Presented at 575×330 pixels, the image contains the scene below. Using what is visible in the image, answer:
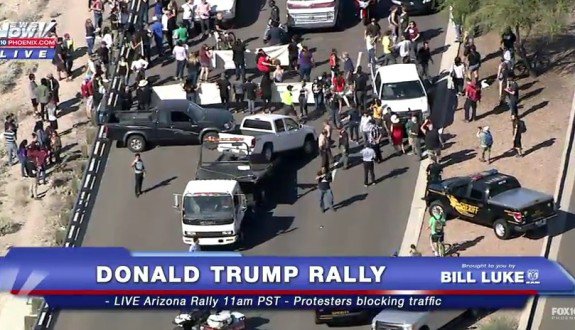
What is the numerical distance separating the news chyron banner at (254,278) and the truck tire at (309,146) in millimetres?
16416

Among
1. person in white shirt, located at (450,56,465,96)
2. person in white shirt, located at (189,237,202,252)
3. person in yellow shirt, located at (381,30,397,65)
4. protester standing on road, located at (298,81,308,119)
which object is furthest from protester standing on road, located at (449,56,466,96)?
person in white shirt, located at (189,237,202,252)

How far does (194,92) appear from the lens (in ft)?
184

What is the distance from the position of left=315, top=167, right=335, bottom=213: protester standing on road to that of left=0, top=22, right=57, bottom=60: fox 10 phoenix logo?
1522 centimetres

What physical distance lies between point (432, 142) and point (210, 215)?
7889mm

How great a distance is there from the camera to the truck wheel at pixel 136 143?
54000 millimetres

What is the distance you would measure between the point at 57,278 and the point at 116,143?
1857cm

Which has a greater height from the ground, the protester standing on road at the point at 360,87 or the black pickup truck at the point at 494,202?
the protester standing on road at the point at 360,87

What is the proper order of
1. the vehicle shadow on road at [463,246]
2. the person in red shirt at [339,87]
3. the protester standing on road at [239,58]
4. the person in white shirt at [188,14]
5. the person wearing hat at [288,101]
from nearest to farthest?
the vehicle shadow on road at [463,246], the person in red shirt at [339,87], the person wearing hat at [288,101], the protester standing on road at [239,58], the person in white shirt at [188,14]

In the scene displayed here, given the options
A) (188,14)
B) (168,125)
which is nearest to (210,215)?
(168,125)

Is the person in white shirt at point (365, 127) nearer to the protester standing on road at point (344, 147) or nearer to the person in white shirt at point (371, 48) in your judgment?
the protester standing on road at point (344, 147)

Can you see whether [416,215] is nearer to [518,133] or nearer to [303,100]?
[518,133]

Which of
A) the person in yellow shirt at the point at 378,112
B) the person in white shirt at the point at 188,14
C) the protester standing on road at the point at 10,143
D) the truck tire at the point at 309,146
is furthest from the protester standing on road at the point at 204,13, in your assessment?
the person in yellow shirt at the point at 378,112

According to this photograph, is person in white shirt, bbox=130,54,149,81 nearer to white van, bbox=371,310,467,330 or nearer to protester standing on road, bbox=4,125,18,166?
protester standing on road, bbox=4,125,18,166

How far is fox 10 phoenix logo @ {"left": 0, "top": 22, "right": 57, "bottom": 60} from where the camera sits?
62906mm
